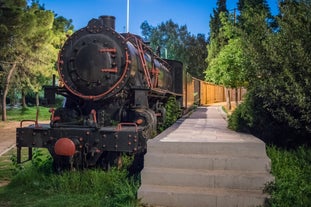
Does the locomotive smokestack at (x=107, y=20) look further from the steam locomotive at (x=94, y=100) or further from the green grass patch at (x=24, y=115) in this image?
the green grass patch at (x=24, y=115)

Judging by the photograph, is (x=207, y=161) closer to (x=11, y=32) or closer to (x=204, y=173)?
(x=204, y=173)

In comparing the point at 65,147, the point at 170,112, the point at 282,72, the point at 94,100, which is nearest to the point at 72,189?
the point at 65,147

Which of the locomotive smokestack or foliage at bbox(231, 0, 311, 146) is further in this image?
the locomotive smokestack

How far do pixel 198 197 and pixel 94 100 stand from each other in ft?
10.2

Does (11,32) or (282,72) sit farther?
(11,32)

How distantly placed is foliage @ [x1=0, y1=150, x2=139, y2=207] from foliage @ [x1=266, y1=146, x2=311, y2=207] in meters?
1.98

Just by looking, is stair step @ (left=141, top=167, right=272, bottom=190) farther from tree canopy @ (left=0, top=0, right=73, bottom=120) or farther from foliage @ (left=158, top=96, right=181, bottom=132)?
tree canopy @ (left=0, top=0, right=73, bottom=120)

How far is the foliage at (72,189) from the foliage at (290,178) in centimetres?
198

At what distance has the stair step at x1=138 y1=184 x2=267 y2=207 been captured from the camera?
5.22 meters

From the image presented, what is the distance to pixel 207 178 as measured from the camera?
5.61 meters

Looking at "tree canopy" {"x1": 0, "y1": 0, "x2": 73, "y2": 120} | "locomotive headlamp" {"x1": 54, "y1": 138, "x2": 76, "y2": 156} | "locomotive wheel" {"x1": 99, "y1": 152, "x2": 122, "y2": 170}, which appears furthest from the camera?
"tree canopy" {"x1": 0, "y1": 0, "x2": 73, "y2": 120}

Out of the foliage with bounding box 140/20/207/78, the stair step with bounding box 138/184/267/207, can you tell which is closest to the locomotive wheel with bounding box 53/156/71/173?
the stair step with bounding box 138/184/267/207

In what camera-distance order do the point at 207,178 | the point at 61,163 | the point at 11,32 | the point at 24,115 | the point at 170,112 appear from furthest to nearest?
the point at 24,115 → the point at 11,32 → the point at 170,112 → the point at 61,163 → the point at 207,178

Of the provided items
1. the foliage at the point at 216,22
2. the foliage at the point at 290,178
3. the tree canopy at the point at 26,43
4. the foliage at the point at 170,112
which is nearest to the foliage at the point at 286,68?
the foliage at the point at 290,178
